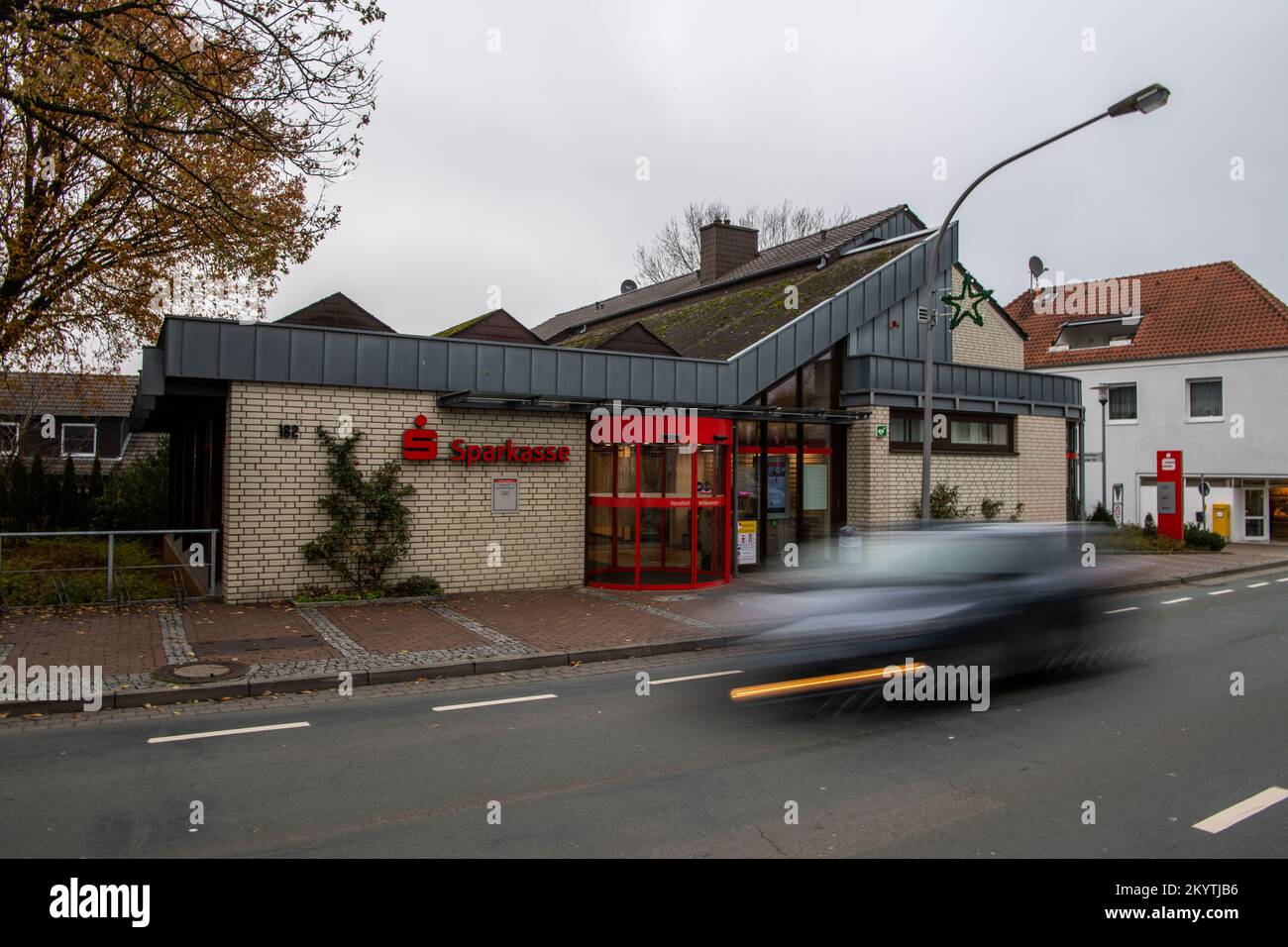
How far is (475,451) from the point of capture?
1430 centimetres

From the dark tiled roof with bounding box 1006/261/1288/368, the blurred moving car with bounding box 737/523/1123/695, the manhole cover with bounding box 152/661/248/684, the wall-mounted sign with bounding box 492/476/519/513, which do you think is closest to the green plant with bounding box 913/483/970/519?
the wall-mounted sign with bounding box 492/476/519/513

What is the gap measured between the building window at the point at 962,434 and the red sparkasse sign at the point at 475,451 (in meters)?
7.65

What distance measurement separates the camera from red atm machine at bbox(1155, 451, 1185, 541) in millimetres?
25031

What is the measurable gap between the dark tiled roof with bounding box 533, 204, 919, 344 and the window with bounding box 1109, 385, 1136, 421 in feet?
43.9

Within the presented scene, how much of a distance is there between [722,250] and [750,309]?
336 inches

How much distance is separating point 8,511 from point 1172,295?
40390mm

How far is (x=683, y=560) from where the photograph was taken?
15609 millimetres

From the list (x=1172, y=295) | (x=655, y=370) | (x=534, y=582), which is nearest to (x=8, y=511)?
(x=534, y=582)

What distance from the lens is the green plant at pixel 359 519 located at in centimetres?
1313

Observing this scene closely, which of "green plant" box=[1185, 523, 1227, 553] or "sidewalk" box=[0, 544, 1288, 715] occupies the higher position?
"green plant" box=[1185, 523, 1227, 553]

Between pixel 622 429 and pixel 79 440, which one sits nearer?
pixel 622 429

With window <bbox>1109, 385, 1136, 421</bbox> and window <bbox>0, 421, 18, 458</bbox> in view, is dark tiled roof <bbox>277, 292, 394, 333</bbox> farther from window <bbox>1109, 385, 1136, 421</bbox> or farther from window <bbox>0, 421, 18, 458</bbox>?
window <bbox>1109, 385, 1136, 421</bbox>
